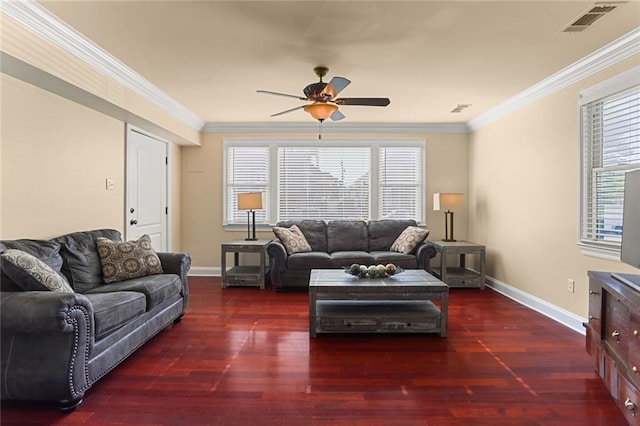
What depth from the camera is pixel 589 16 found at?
2.57 meters

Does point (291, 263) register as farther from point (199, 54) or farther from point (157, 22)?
point (157, 22)

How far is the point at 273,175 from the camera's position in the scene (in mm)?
6133

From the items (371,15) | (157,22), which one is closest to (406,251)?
(371,15)

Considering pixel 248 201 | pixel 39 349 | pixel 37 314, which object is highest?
pixel 248 201

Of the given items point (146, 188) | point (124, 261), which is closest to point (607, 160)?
point (124, 261)

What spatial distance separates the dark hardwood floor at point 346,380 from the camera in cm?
209

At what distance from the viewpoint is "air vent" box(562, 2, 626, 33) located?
2.43m

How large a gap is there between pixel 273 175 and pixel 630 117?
4.54 m

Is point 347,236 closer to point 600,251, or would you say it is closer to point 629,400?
point 600,251

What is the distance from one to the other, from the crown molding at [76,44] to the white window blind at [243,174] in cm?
174

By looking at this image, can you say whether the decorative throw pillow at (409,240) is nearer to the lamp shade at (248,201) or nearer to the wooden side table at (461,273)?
the wooden side table at (461,273)

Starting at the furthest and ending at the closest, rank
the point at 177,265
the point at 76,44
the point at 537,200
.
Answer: the point at 537,200 < the point at 177,265 < the point at 76,44

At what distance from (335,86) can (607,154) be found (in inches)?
97.1

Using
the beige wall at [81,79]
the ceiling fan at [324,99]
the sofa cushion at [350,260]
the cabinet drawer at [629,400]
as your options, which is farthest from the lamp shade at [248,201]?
the cabinet drawer at [629,400]
